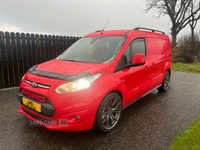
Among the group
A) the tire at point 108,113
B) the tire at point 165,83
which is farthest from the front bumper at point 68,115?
the tire at point 165,83

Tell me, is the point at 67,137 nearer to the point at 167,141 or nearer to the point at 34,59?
the point at 167,141

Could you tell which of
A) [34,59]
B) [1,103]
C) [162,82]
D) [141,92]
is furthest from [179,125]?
[34,59]

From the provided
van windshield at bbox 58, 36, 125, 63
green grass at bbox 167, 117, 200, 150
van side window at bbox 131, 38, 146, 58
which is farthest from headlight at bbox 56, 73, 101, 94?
green grass at bbox 167, 117, 200, 150

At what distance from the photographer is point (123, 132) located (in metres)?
2.78

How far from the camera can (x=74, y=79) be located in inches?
90.4

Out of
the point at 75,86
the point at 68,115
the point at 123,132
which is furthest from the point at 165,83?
the point at 68,115

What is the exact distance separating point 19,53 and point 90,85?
514 centimetres

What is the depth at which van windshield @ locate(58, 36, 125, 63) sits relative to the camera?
2980mm

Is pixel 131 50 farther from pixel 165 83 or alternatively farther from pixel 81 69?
pixel 165 83

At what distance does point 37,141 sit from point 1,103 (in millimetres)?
2535

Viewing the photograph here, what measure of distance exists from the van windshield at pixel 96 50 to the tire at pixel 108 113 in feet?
2.49

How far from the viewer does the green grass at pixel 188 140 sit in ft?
7.66

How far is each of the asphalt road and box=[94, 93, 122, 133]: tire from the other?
16 centimetres

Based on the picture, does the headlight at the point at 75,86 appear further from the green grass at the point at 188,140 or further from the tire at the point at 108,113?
the green grass at the point at 188,140
